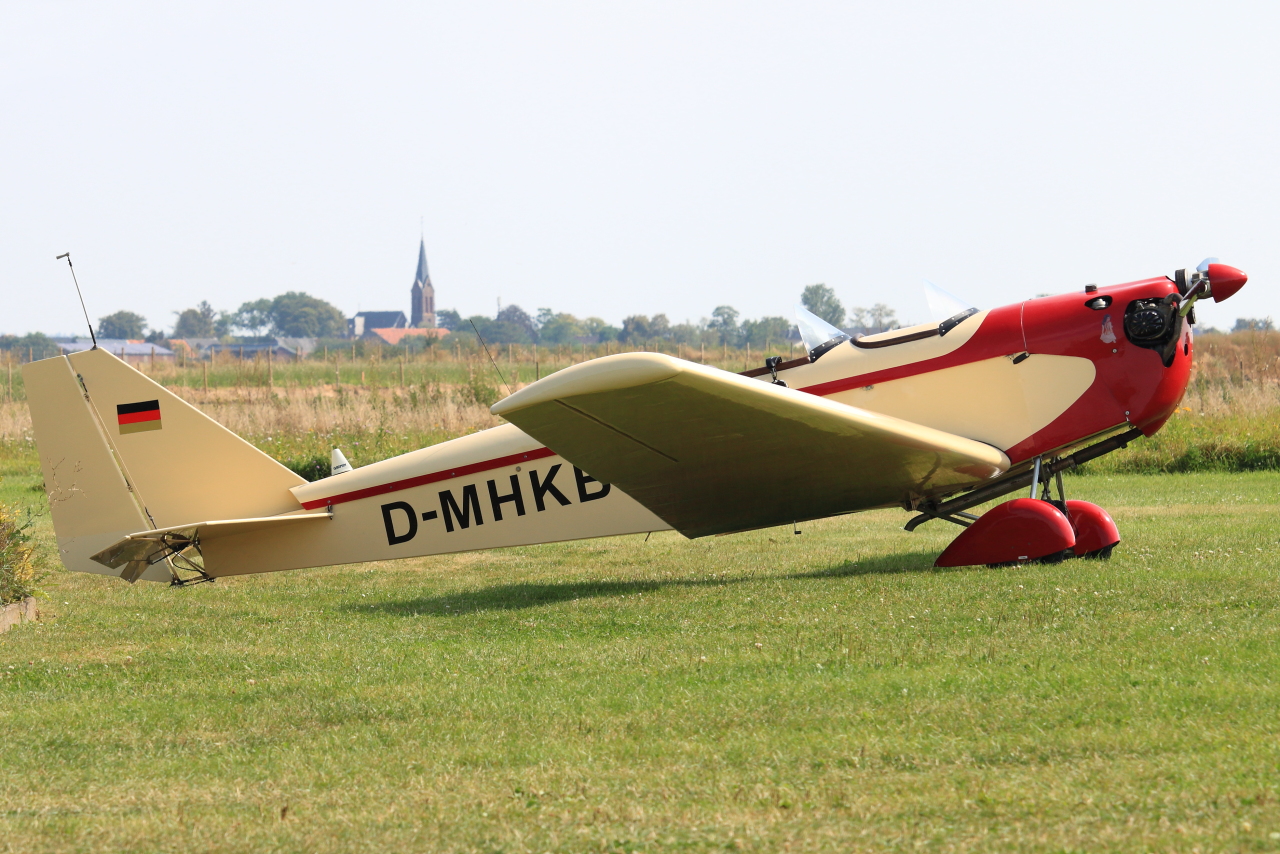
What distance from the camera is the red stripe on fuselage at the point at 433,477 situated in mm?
9461

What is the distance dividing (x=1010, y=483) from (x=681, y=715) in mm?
5416

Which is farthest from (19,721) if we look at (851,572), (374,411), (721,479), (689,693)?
(374,411)

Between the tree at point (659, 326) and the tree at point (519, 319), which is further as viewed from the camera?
the tree at point (519, 319)

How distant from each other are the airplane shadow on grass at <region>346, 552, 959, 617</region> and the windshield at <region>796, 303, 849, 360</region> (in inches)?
73.7

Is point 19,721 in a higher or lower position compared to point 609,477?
lower

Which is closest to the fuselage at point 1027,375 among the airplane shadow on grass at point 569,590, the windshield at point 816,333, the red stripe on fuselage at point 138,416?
the windshield at point 816,333

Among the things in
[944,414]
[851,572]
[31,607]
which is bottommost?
[851,572]

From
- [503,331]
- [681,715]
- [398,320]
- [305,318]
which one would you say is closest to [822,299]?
[503,331]

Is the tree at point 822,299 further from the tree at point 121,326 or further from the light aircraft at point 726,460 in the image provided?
the tree at point 121,326

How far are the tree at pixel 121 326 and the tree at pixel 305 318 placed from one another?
16998mm

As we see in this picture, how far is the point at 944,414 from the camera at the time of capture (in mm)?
9070

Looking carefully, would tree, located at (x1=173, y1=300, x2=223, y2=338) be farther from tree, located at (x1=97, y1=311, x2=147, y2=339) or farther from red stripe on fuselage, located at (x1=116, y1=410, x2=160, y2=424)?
red stripe on fuselage, located at (x1=116, y1=410, x2=160, y2=424)

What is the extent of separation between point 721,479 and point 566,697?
3.26m

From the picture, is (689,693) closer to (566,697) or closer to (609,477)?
(566,697)
